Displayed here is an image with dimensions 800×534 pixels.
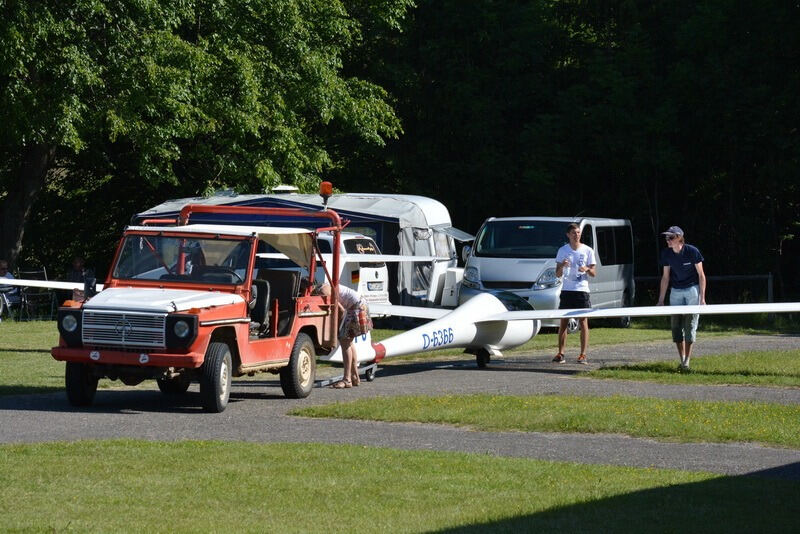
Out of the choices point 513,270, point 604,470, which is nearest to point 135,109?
point 513,270

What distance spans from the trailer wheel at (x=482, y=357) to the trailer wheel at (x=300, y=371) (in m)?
4.62

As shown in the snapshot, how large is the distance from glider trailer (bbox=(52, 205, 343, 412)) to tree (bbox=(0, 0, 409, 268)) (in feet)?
39.2

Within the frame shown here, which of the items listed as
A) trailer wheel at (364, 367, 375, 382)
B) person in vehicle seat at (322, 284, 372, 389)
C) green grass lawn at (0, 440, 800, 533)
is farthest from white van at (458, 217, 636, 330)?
green grass lawn at (0, 440, 800, 533)

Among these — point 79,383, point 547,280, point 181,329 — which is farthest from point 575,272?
point 79,383

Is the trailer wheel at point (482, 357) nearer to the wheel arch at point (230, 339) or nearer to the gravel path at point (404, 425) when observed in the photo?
the gravel path at point (404, 425)

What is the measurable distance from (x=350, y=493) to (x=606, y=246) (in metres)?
21.3

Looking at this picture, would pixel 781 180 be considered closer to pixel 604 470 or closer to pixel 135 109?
pixel 135 109

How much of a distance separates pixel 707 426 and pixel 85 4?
18.2 metres

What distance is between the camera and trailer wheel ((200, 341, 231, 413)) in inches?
526

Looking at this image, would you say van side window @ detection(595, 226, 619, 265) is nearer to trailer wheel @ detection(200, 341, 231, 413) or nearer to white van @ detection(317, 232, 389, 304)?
white van @ detection(317, 232, 389, 304)

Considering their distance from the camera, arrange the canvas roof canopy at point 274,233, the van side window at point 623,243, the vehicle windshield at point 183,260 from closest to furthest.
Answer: the vehicle windshield at point 183,260 → the canvas roof canopy at point 274,233 → the van side window at point 623,243

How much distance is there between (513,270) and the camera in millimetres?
26719

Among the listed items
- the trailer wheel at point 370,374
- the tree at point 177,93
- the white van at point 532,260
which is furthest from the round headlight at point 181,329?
the tree at point 177,93

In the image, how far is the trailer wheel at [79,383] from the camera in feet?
44.6
